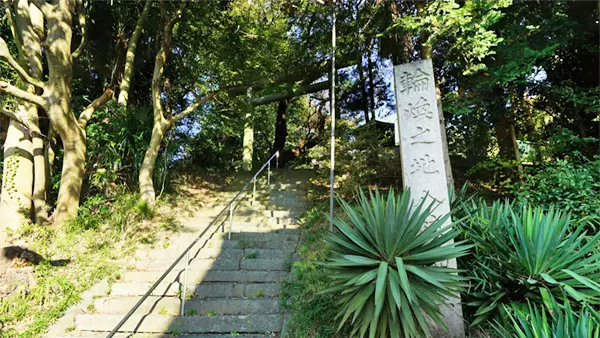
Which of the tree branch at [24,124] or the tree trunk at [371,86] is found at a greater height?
the tree trunk at [371,86]

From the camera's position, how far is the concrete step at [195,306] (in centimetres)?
339

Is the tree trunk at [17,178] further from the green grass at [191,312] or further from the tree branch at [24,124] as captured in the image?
the green grass at [191,312]

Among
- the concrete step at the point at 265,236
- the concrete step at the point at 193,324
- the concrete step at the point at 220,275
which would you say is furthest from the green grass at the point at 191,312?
the concrete step at the point at 265,236

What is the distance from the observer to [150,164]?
587 cm

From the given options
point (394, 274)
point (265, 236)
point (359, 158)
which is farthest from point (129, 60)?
point (394, 274)

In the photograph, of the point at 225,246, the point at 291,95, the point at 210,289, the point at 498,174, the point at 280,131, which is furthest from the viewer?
the point at 280,131

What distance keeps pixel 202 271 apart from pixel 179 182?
12.5ft

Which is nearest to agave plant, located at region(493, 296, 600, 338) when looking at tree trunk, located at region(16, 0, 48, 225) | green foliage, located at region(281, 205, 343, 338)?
green foliage, located at region(281, 205, 343, 338)

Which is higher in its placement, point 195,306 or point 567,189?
point 567,189

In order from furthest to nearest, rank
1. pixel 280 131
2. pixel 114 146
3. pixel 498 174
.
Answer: pixel 280 131, pixel 498 174, pixel 114 146

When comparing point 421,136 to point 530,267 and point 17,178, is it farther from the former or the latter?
point 17,178

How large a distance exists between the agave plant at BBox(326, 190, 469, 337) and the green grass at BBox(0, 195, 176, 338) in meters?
3.21

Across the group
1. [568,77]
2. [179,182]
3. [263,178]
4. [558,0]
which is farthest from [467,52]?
[179,182]

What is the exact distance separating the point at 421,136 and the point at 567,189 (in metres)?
2.67
